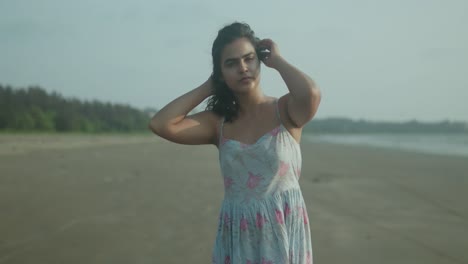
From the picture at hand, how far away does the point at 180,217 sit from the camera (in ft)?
17.2

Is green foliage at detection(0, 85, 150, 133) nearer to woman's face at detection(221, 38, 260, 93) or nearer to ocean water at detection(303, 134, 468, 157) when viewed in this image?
ocean water at detection(303, 134, 468, 157)

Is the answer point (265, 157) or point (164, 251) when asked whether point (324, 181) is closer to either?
point (164, 251)

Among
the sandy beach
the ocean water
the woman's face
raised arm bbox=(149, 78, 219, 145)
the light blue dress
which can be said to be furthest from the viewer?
the ocean water

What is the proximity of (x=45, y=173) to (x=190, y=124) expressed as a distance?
306 inches

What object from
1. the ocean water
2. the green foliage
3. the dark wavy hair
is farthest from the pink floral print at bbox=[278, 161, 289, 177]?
the green foliage

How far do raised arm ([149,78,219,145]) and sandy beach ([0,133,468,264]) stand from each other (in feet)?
7.64

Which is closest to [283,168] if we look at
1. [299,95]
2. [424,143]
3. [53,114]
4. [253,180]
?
[253,180]

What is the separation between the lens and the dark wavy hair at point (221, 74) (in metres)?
1.67

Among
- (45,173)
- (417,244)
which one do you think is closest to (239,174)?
(417,244)

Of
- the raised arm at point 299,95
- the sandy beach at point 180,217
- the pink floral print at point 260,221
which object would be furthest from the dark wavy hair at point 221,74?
the sandy beach at point 180,217

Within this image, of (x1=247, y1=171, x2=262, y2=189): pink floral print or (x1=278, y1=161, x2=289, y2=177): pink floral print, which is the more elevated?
(x1=278, y1=161, x2=289, y2=177): pink floral print

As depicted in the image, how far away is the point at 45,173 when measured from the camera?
844 cm

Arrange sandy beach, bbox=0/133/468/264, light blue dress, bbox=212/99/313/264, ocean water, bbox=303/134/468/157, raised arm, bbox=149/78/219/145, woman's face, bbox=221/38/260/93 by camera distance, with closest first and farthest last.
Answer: light blue dress, bbox=212/99/313/264, woman's face, bbox=221/38/260/93, raised arm, bbox=149/78/219/145, sandy beach, bbox=0/133/468/264, ocean water, bbox=303/134/468/157

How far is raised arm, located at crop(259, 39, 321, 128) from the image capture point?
152 cm
